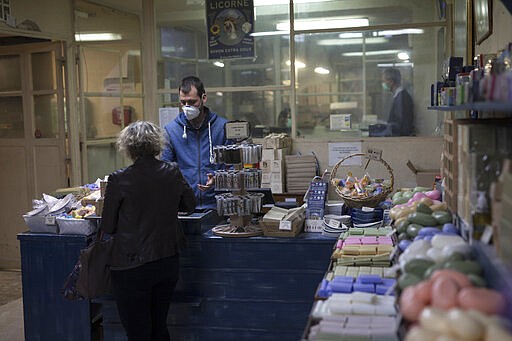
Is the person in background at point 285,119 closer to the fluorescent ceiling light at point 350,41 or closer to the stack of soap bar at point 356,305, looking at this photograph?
the fluorescent ceiling light at point 350,41

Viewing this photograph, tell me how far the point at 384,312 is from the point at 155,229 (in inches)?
64.4

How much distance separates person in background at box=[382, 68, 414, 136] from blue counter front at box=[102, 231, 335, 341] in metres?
1.98

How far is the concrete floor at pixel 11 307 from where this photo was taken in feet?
16.7

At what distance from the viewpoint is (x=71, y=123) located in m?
6.30

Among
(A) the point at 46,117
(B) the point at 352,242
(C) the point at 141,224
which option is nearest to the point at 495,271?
(B) the point at 352,242

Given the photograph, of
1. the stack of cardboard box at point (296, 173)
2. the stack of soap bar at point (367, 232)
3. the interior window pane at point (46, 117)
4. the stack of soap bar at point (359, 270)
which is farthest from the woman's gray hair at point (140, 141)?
the interior window pane at point (46, 117)

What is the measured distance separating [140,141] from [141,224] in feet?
1.45

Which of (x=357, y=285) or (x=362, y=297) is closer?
(x=362, y=297)

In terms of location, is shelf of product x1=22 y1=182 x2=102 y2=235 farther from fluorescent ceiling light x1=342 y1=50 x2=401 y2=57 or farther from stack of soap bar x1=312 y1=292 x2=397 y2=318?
fluorescent ceiling light x1=342 y1=50 x2=401 y2=57

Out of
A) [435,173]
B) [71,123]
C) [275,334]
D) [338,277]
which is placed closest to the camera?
[338,277]

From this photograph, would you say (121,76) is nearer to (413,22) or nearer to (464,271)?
(413,22)

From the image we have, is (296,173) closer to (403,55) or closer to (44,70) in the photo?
(403,55)

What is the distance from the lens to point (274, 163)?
5.40 m

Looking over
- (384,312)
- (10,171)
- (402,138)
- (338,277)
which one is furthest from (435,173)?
(10,171)
